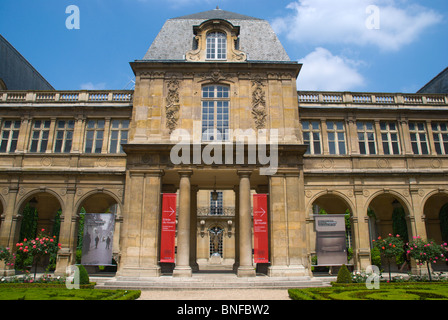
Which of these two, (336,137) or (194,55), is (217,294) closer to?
(336,137)

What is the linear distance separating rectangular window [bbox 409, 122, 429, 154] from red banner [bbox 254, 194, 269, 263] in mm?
11881

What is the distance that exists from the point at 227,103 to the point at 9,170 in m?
14.7

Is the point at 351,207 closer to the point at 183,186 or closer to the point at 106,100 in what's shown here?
the point at 183,186

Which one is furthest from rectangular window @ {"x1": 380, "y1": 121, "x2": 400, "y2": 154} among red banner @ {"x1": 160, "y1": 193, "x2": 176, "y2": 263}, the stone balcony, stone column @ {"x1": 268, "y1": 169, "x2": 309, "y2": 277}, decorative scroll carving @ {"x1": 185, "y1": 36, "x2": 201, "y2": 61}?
red banner @ {"x1": 160, "y1": 193, "x2": 176, "y2": 263}

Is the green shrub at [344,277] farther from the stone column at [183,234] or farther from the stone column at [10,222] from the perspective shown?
the stone column at [10,222]

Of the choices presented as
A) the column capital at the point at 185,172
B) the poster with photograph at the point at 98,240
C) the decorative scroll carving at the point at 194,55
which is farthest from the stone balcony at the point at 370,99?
the poster with photograph at the point at 98,240

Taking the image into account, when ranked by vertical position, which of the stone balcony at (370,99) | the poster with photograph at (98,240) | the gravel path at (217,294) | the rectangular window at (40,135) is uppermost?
the stone balcony at (370,99)

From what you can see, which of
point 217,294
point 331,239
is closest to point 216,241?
point 331,239

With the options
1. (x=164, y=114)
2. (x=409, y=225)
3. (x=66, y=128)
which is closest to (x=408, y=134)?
(x=409, y=225)

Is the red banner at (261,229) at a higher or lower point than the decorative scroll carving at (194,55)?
lower

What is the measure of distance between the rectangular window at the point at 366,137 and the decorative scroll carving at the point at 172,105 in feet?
40.8

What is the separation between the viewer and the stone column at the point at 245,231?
18.4 m
